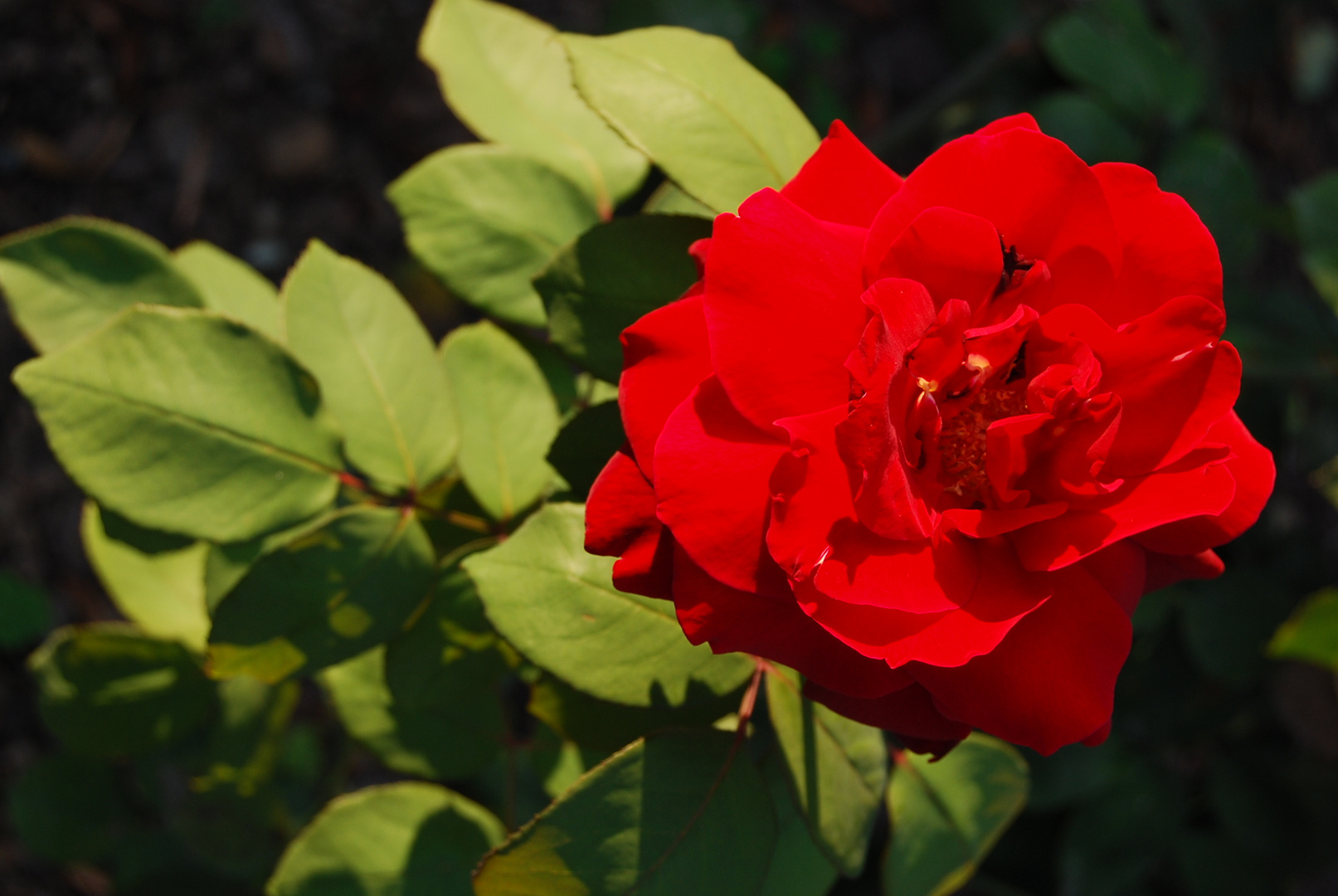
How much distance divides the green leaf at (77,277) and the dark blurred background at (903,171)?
98 cm

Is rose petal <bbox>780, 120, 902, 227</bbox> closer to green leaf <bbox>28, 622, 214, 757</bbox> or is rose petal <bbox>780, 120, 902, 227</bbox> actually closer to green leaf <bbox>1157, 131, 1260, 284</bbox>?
green leaf <bbox>28, 622, 214, 757</bbox>

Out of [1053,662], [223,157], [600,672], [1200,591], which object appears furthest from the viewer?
[223,157]

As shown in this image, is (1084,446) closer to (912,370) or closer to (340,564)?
(912,370)

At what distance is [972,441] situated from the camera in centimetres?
69

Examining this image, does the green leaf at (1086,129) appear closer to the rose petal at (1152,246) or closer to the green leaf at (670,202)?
the green leaf at (670,202)

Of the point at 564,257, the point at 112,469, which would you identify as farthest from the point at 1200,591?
the point at 112,469

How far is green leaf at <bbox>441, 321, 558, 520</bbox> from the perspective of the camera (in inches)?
38.8

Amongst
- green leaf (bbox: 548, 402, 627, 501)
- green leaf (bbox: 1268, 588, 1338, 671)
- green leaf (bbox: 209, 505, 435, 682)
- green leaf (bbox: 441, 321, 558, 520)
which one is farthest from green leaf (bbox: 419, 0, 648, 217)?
green leaf (bbox: 1268, 588, 1338, 671)

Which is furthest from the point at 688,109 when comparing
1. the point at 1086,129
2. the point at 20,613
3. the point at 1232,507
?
the point at 20,613

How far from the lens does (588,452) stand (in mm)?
815

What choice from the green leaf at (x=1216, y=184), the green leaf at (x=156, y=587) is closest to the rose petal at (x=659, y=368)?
the green leaf at (x=156, y=587)

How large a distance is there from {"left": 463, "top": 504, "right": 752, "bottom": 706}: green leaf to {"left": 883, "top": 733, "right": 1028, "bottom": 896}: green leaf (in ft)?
1.20

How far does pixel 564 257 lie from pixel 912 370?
1.08 ft

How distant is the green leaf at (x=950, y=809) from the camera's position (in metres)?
1.01
